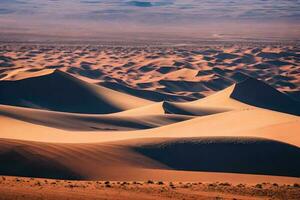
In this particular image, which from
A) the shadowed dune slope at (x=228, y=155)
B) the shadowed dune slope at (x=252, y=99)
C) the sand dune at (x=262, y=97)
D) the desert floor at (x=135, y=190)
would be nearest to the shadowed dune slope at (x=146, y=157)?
the shadowed dune slope at (x=228, y=155)

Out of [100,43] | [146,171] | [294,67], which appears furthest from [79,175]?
[100,43]

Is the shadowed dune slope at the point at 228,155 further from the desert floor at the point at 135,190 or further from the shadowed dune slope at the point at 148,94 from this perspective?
the shadowed dune slope at the point at 148,94

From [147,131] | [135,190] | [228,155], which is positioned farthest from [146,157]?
[147,131]

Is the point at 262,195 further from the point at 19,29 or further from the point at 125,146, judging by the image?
the point at 19,29

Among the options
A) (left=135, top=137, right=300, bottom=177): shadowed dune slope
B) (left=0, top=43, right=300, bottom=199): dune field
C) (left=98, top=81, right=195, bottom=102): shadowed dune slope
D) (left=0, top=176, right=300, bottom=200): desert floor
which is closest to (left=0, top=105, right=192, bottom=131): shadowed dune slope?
(left=0, top=43, right=300, bottom=199): dune field

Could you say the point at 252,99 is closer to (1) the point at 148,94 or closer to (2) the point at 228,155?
(1) the point at 148,94
